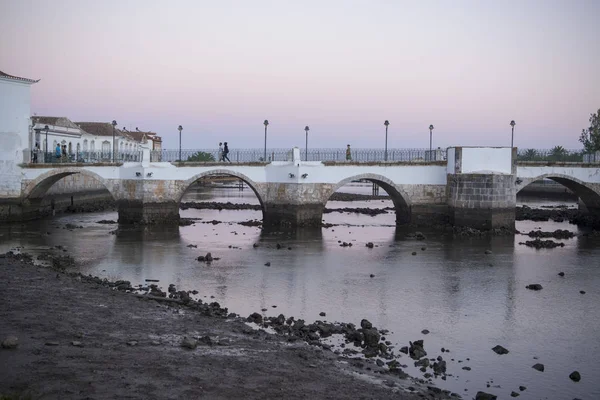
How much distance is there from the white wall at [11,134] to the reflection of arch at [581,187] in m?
25.1

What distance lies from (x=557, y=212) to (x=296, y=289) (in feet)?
93.8

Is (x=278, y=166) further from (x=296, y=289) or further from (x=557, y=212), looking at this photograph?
(x=557, y=212)

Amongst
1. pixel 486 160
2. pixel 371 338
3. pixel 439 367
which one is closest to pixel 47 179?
pixel 486 160

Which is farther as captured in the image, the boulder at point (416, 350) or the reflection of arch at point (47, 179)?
the reflection of arch at point (47, 179)

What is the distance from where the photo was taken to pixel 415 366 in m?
10.7

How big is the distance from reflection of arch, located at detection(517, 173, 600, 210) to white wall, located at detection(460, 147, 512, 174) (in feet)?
8.80

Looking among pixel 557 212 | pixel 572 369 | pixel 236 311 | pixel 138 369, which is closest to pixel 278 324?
pixel 236 311

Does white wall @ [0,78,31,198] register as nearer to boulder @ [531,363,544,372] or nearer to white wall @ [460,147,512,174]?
white wall @ [460,147,512,174]

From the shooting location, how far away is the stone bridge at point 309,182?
30.2 m

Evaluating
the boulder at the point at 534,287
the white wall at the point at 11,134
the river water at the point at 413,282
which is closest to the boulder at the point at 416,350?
the river water at the point at 413,282

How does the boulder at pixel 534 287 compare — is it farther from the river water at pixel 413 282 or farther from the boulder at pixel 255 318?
the boulder at pixel 255 318

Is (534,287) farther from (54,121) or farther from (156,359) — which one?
(54,121)

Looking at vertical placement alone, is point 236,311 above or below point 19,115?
below

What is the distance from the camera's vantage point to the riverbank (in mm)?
8180
